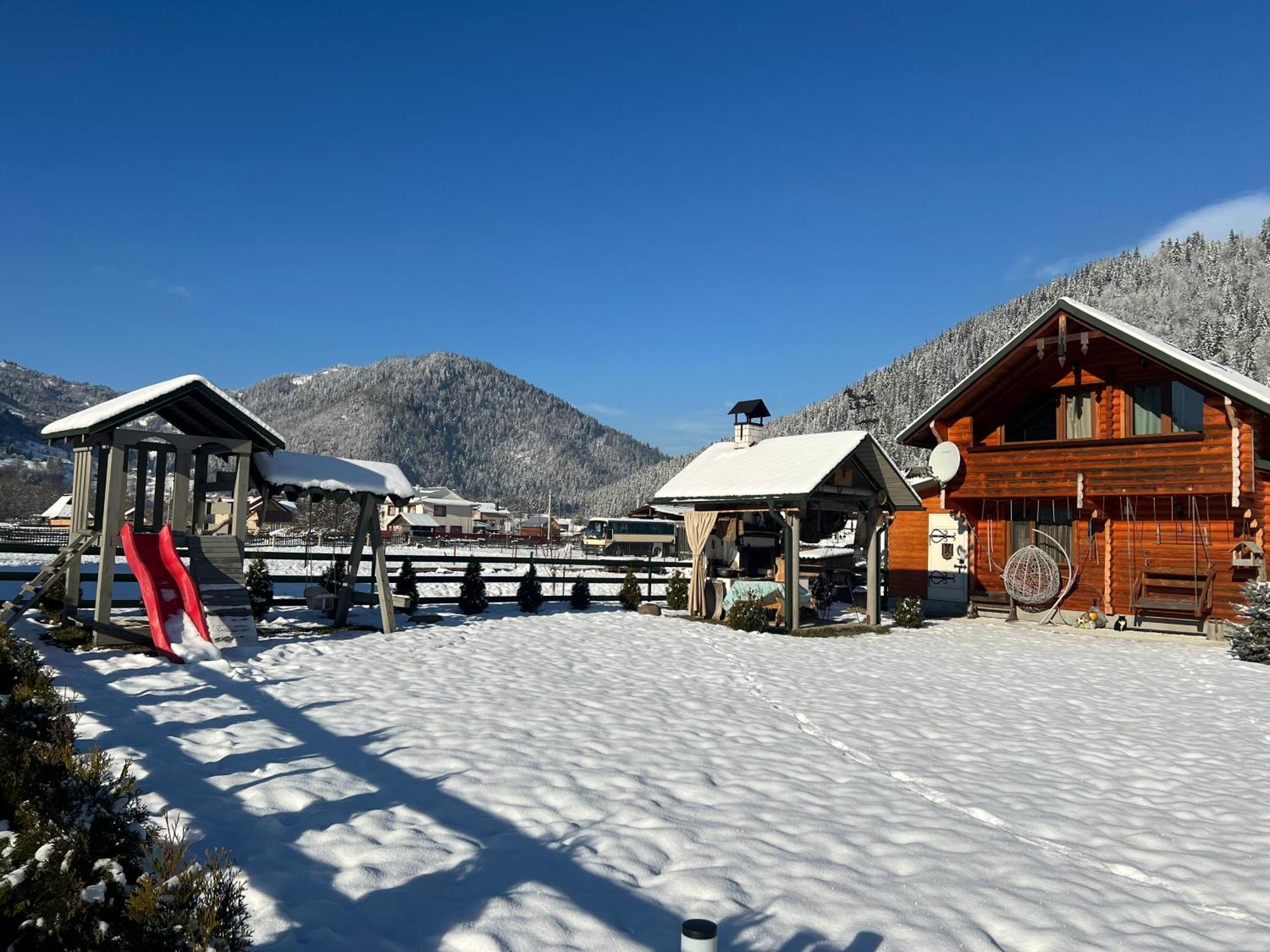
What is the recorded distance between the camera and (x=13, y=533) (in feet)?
130

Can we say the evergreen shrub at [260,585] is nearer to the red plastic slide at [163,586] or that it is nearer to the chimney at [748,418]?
the red plastic slide at [163,586]

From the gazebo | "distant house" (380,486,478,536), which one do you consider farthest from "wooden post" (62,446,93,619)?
"distant house" (380,486,478,536)

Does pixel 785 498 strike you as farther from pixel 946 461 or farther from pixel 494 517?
pixel 494 517

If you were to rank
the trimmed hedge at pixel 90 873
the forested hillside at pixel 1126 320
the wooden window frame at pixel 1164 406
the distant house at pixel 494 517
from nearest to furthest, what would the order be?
the trimmed hedge at pixel 90 873 < the wooden window frame at pixel 1164 406 < the forested hillside at pixel 1126 320 < the distant house at pixel 494 517

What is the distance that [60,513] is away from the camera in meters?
52.2

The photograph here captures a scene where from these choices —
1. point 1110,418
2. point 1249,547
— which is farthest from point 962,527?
point 1249,547

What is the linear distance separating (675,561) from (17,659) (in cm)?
2776

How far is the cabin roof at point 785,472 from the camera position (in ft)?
59.0

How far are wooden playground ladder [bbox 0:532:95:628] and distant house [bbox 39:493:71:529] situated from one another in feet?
42.6

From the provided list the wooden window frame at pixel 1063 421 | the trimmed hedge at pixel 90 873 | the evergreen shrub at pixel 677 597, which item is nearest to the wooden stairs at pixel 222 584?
the trimmed hedge at pixel 90 873

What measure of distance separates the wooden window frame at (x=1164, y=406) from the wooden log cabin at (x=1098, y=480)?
0.04 m

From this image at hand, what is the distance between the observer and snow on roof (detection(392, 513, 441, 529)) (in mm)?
91938

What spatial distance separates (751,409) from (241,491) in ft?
44.2

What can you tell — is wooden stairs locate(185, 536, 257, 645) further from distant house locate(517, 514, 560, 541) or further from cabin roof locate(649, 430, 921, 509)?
distant house locate(517, 514, 560, 541)
